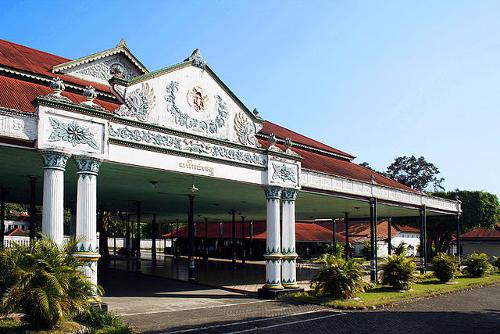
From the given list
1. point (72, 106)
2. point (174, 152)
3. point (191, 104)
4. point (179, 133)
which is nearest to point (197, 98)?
point (191, 104)

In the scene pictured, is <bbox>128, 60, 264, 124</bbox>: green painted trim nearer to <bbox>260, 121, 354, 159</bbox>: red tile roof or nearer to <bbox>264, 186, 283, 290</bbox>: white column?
<bbox>264, 186, 283, 290</bbox>: white column

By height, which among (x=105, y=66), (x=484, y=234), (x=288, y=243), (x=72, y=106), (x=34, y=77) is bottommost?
(x=484, y=234)

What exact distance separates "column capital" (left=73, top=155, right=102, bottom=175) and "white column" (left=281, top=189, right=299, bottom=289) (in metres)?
8.63

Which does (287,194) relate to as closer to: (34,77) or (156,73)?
(156,73)

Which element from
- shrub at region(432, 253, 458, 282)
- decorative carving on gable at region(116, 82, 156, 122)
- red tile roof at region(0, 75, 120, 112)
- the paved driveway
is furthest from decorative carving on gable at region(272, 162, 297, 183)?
shrub at region(432, 253, 458, 282)

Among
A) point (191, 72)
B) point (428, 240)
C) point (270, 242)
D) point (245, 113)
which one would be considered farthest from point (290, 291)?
point (428, 240)

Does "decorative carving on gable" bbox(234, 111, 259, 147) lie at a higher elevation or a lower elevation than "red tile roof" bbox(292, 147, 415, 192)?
higher

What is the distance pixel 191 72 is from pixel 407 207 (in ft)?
59.0

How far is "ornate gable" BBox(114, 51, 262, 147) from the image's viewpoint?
15344 millimetres

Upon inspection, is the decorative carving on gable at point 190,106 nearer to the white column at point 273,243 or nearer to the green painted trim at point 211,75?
the green painted trim at point 211,75

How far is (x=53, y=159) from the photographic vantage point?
41.9ft

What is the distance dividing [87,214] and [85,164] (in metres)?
1.35

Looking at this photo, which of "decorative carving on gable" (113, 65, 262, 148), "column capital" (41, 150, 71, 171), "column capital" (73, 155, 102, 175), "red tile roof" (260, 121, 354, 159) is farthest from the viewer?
"red tile roof" (260, 121, 354, 159)

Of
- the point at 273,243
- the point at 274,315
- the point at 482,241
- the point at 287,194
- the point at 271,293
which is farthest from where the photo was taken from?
the point at 482,241
